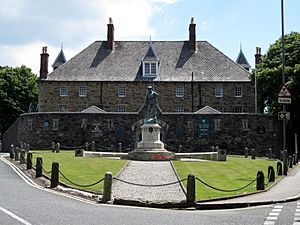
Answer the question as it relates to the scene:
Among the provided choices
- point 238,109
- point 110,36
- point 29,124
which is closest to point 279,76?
point 238,109

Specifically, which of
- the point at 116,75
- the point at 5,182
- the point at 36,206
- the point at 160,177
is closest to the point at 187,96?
the point at 116,75

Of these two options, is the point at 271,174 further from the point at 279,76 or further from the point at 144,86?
the point at 144,86

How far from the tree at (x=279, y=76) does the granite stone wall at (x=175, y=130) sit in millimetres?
2315

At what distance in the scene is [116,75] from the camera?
56188 millimetres

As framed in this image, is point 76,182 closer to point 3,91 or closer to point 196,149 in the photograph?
point 196,149

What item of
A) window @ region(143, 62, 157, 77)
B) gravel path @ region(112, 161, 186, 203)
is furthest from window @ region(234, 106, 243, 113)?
gravel path @ region(112, 161, 186, 203)

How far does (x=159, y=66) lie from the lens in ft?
188

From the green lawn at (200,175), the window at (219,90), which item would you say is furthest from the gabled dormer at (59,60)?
the green lawn at (200,175)

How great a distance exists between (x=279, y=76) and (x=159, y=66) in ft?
52.0

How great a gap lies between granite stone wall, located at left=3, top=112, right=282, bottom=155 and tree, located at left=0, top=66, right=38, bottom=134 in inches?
988

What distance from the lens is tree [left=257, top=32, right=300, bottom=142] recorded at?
45.2m

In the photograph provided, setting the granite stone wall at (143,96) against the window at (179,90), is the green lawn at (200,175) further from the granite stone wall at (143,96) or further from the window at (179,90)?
the window at (179,90)

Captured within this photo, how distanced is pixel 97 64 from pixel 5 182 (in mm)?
38949

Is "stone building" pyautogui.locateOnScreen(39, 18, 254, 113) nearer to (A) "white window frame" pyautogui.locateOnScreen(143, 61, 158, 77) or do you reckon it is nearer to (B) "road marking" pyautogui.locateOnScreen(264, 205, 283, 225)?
(A) "white window frame" pyautogui.locateOnScreen(143, 61, 158, 77)
